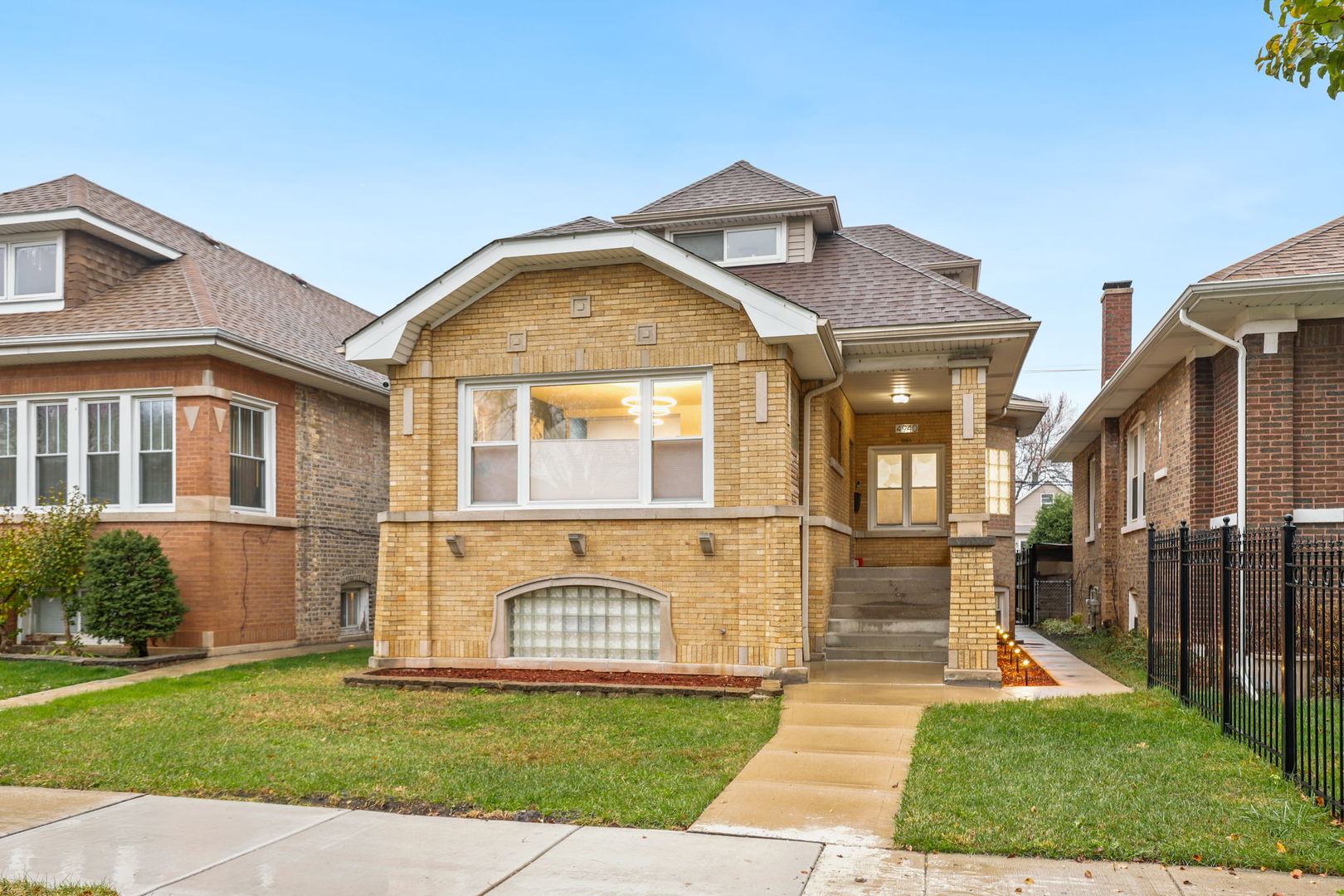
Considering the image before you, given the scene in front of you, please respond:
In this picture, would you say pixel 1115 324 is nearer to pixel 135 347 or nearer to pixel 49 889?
pixel 135 347

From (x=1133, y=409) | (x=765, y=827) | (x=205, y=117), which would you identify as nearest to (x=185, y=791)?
(x=765, y=827)

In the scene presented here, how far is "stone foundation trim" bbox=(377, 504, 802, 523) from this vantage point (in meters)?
11.2

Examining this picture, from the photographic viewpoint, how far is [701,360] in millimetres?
11656

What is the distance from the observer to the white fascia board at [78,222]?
47.8ft

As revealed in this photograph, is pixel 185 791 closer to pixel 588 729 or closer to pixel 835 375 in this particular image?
pixel 588 729

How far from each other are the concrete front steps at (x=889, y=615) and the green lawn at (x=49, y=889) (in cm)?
938

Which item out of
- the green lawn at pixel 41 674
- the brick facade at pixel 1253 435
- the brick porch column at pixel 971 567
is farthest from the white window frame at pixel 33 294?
the brick facade at pixel 1253 435

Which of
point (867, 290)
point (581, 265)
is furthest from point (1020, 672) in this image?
point (581, 265)

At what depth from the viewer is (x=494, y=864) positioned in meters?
5.25

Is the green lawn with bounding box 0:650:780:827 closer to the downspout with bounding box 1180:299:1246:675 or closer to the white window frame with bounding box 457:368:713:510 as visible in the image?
the white window frame with bounding box 457:368:713:510

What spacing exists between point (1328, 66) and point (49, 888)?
6746 millimetres

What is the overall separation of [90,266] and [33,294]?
0.91 meters

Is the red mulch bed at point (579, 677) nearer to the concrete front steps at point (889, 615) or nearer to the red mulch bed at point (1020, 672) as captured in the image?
the concrete front steps at point (889, 615)

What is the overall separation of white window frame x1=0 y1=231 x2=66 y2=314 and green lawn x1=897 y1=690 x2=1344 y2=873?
45.4ft
